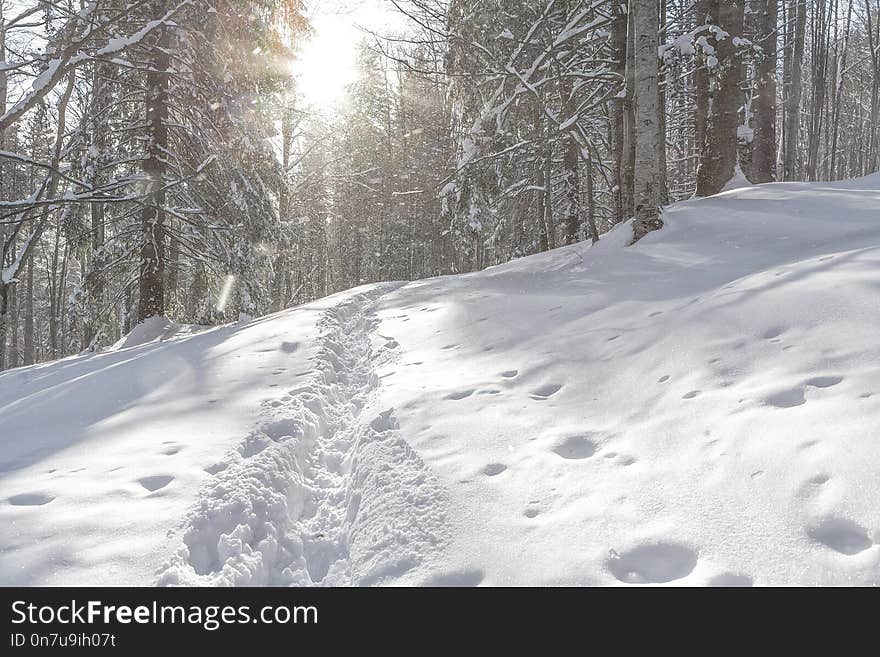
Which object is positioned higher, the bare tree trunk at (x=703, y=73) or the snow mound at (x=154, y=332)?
the bare tree trunk at (x=703, y=73)

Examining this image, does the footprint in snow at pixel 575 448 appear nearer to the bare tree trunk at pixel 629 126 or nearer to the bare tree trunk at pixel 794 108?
the bare tree trunk at pixel 629 126

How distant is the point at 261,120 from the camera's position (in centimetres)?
989

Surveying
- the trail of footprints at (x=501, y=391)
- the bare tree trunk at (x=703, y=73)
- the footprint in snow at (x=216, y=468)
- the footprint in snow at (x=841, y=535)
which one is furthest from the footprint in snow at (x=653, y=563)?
the bare tree trunk at (x=703, y=73)

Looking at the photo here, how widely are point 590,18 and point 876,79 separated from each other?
53.6 ft

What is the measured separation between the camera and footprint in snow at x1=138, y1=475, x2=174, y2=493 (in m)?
2.99

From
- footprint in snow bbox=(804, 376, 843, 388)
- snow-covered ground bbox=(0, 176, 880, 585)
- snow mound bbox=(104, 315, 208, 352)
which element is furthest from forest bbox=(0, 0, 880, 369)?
footprint in snow bbox=(804, 376, 843, 388)

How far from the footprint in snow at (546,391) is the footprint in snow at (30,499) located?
299 centimetres

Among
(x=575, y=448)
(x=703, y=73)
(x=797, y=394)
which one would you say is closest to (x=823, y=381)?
(x=797, y=394)

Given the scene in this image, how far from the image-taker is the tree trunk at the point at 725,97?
8078 millimetres

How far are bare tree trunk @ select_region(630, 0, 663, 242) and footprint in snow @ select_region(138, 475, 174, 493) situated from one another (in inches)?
258

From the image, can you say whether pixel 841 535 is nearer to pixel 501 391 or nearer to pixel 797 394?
pixel 797 394

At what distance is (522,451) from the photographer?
9.82 ft

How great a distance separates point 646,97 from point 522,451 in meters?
5.76
